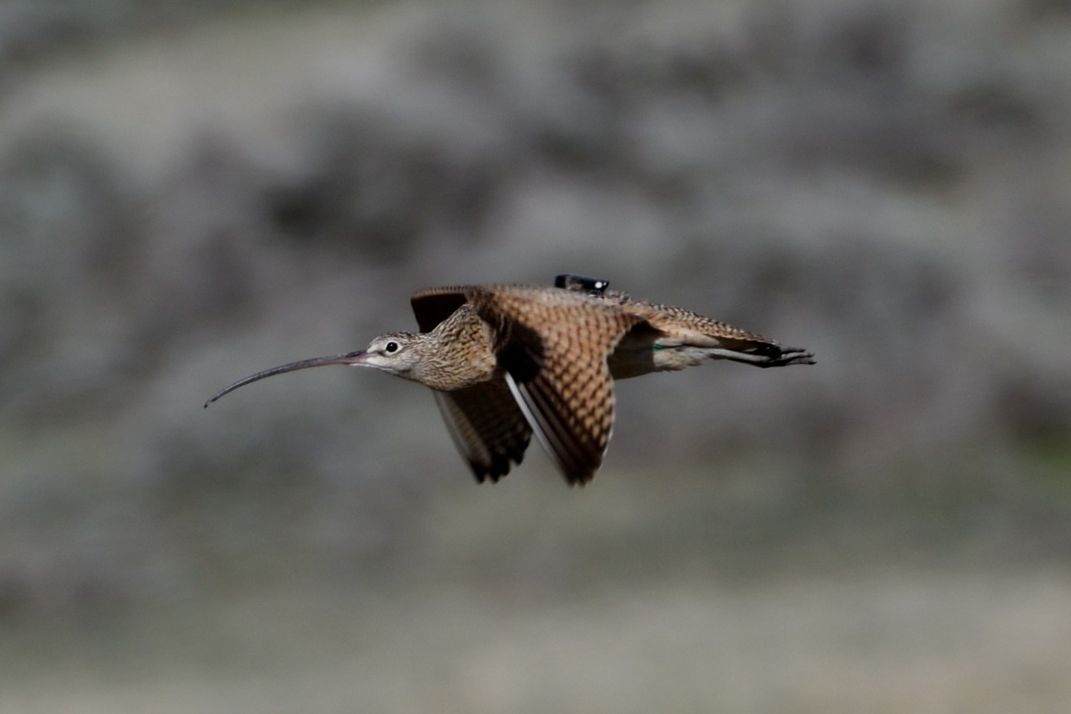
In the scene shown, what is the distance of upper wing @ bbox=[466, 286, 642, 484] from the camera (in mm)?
8586

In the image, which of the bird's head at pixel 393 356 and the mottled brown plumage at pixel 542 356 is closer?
the mottled brown plumage at pixel 542 356

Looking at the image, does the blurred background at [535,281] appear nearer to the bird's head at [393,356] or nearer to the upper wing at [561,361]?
the bird's head at [393,356]

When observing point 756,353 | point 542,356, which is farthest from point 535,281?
point 542,356

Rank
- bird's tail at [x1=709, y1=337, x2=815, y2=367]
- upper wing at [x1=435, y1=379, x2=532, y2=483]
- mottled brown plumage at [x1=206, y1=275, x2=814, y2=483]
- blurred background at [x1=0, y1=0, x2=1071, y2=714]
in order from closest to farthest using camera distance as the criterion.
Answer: mottled brown plumage at [x1=206, y1=275, x2=814, y2=483] < bird's tail at [x1=709, y1=337, x2=815, y2=367] < upper wing at [x1=435, y1=379, x2=532, y2=483] < blurred background at [x1=0, y1=0, x2=1071, y2=714]

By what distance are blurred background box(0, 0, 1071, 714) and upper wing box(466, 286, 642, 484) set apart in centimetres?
1254

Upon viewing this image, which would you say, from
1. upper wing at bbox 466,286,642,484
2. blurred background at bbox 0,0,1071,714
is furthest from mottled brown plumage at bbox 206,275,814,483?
blurred background at bbox 0,0,1071,714

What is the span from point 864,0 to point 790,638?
10.1 meters

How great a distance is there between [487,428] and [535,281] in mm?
12710

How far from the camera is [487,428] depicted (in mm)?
10844

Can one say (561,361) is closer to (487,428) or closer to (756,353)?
(756,353)

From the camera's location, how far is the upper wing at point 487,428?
10.8 metres

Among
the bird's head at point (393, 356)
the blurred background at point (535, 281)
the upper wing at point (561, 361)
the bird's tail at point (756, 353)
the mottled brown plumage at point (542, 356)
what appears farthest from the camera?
the blurred background at point (535, 281)

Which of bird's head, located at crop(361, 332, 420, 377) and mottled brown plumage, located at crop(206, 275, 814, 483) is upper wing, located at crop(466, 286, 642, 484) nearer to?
mottled brown plumage, located at crop(206, 275, 814, 483)

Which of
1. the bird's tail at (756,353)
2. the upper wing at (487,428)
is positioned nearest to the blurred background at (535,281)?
the upper wing at (487,428)
